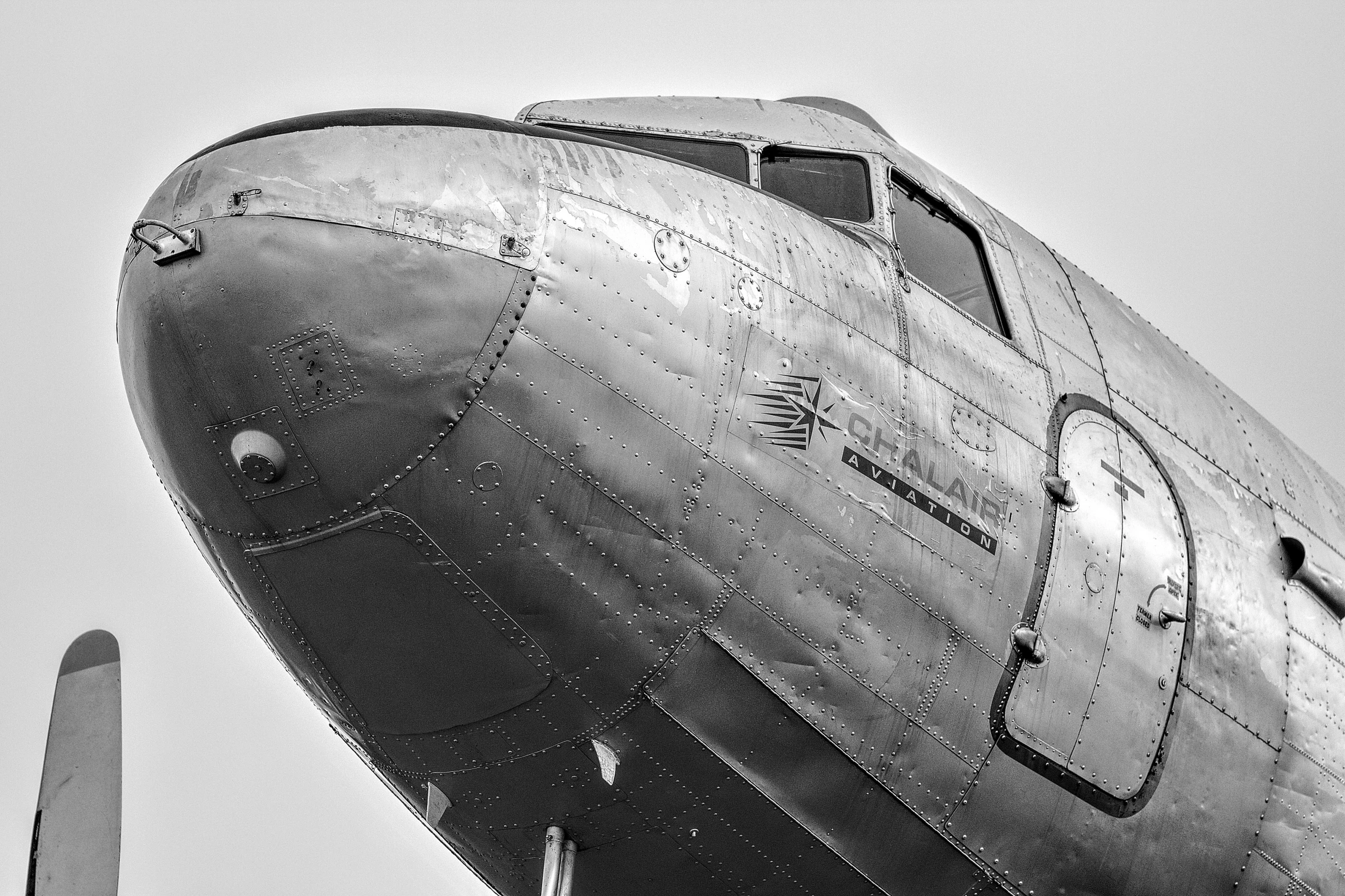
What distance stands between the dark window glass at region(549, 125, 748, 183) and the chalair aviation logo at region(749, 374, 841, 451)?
62.8 inches

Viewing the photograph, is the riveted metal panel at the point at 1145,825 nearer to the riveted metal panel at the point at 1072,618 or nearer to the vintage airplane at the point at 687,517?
the vintage airplane at the point at 687,517

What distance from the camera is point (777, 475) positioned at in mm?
6715

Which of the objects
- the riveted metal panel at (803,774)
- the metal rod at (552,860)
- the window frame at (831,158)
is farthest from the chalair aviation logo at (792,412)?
the metal rod at (552,860)

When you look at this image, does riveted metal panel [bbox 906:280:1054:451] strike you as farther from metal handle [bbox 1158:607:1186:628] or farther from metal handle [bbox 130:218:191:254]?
metal handle [bbox 130:218:191:254]

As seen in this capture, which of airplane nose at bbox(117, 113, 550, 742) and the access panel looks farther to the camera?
the access panel

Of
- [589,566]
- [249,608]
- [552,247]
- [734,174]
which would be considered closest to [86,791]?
[249,608]

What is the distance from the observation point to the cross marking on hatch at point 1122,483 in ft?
27.0

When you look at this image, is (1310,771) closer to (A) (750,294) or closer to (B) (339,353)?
(A) (750,294)

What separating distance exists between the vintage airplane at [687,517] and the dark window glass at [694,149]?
3 cm

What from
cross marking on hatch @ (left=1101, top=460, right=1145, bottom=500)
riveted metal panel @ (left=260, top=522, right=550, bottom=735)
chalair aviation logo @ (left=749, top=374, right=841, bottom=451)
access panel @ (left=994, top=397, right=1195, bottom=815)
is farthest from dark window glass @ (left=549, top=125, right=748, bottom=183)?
riveted metal panel @ (left=260, top=522, right=550, bottom=735)

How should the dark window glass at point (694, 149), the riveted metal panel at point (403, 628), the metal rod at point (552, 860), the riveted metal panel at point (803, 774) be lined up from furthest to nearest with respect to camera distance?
the dark window glass at point (694, 149)
the metal rod at point (552, 860)
the riveted metal panel at point (803, 774)
the riveted metal panel at point (403, 628)

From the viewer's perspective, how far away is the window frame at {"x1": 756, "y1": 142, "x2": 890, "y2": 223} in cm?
809

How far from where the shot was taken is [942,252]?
855cm

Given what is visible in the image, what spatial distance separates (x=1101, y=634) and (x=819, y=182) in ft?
9.66
